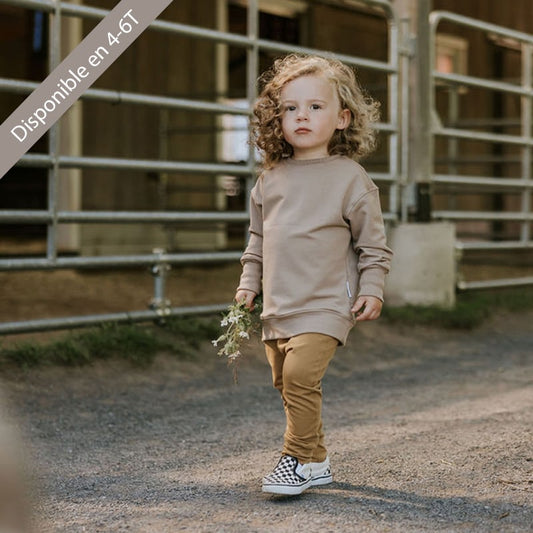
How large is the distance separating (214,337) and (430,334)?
1.32 metres

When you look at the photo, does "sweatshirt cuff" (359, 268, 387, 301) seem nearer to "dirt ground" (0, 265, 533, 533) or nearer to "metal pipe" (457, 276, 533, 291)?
"dirt ground" (0, 265, 533, 533)

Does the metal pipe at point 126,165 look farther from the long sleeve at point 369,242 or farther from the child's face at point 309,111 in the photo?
the long sleeve at point 369,242

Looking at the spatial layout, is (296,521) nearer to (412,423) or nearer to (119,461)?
(119,461)

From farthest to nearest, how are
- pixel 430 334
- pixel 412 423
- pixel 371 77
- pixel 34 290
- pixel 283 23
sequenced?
pixel 371 77 → pixel 283 23 → pixel 34 290 → pixel 430 334 → pixel 412 423

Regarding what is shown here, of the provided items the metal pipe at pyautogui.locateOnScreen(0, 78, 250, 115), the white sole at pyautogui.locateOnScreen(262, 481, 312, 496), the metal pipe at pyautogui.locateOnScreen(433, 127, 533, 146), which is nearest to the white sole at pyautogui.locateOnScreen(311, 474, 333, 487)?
the white sole at pyautogui.locateOnScreen(262, 481, 312, 496)

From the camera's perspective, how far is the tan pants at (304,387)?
2.16 m

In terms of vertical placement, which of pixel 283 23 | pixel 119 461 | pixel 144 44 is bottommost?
pixel 119 461

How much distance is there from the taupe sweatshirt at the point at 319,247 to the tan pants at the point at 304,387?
28 millimetres

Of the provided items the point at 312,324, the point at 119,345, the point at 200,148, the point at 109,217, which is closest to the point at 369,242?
the point at 312,324

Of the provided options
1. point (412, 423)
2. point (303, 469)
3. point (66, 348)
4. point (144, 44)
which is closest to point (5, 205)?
point (144, 44)

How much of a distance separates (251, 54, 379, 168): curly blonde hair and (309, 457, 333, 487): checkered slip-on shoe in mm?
745

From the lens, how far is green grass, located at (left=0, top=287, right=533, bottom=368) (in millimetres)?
3543

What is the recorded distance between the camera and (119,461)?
8.45ft

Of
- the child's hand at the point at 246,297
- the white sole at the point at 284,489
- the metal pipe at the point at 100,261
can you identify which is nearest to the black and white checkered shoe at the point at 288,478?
the white sole at the point at 284,489
